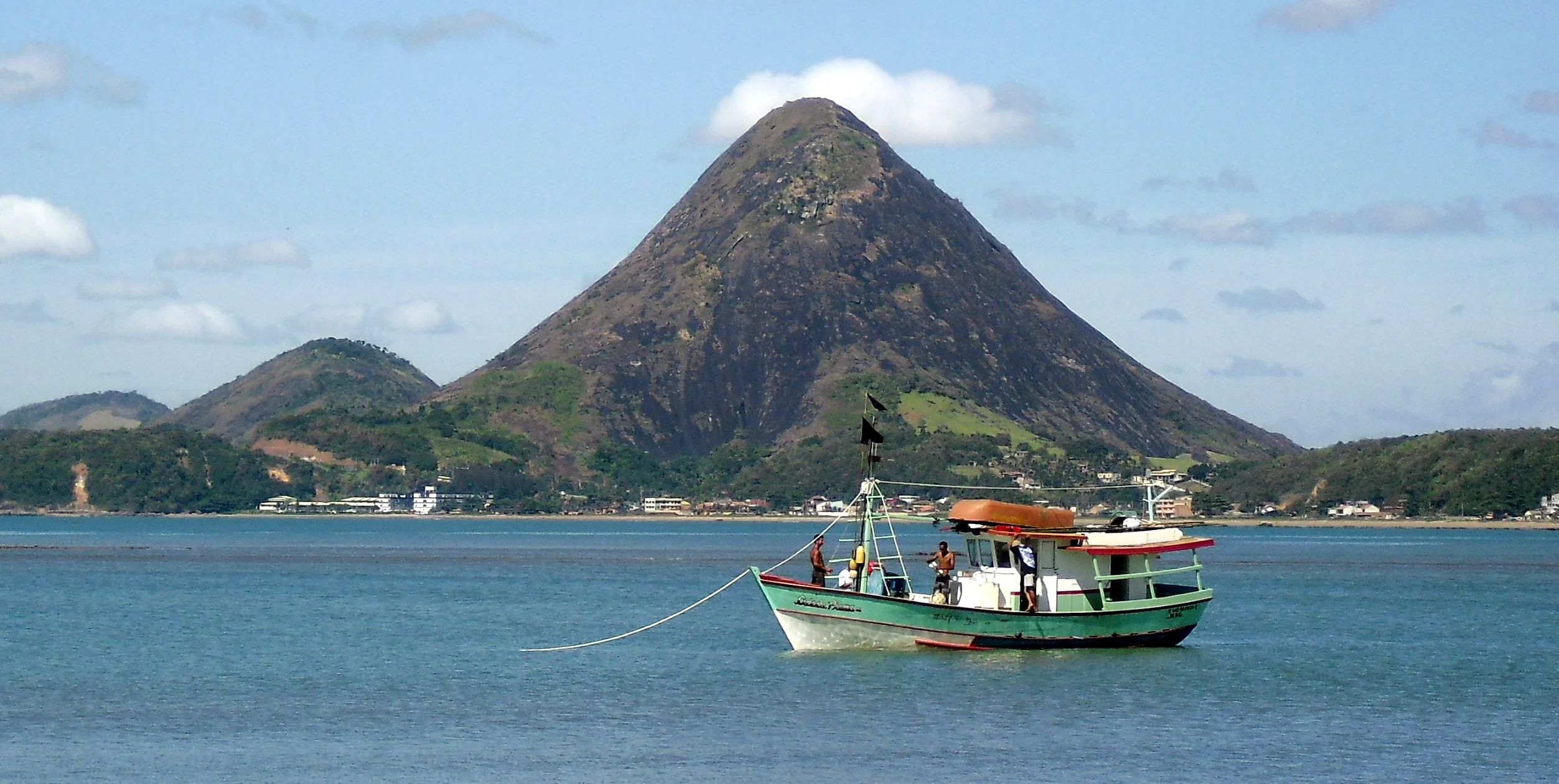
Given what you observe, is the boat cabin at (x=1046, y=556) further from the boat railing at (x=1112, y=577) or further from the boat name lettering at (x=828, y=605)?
the boat name lettering at (x=828, y=605)

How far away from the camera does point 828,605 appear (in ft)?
187

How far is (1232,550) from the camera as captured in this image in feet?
611

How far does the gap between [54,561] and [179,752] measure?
110 m

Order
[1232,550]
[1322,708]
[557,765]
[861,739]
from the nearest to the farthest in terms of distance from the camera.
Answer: [557,765] → [861,739] → [1322,708] → [1232,550]

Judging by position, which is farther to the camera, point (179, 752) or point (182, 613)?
point (182, 613)

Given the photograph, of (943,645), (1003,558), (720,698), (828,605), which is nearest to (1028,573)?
(1003,558)

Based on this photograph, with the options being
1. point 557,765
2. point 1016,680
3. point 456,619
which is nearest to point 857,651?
point 1016,680

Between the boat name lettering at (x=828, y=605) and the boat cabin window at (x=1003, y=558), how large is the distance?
15.6ft

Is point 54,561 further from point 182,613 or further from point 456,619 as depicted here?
point 456,619

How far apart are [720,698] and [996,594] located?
1136cm

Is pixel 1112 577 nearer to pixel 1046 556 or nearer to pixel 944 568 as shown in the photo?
pixel 1046 556

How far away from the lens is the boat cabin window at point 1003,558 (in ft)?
192

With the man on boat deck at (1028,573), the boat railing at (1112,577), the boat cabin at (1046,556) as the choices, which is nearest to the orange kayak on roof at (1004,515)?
the boat cabin at (1046,556)

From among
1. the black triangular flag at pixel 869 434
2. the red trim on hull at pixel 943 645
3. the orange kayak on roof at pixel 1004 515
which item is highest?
the black triangular flag at pixel 869 434
